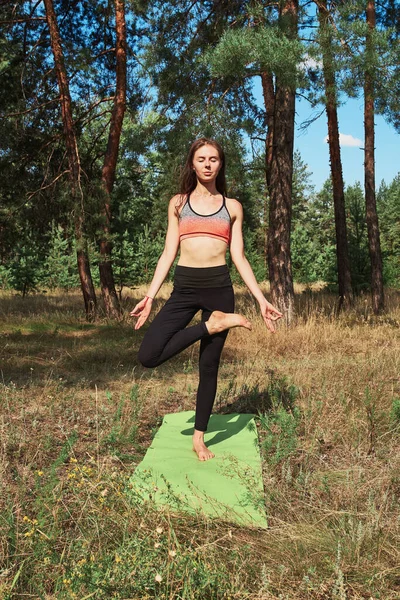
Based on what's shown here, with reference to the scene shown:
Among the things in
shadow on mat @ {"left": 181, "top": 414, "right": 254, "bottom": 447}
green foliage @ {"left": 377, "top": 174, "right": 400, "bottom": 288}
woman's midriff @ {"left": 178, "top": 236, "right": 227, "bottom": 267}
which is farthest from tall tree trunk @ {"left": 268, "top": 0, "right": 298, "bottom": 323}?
green foliage @ {"left": 377, "top": 174, "right": 400, "bottom": 288}

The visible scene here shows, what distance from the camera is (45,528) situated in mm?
2537

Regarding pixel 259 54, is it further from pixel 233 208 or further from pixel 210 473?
pixel 210 473

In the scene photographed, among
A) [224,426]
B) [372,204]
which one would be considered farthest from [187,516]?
[372,204]

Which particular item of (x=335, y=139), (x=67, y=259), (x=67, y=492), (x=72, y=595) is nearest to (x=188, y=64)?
(x=335, y=139)

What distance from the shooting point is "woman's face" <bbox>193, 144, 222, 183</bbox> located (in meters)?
3.57

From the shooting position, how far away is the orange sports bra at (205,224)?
11.8 feet

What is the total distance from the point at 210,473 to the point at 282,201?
6351mm

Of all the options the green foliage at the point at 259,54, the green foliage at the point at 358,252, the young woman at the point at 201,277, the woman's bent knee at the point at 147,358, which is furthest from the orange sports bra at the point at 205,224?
the green foliage at the point at 358,252

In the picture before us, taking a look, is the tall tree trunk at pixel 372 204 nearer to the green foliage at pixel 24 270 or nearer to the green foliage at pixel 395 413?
the green foliage at pixel 395 413

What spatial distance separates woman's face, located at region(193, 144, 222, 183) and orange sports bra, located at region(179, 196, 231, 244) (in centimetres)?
22

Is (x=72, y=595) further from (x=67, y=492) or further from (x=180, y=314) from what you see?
(x=180, y=314)

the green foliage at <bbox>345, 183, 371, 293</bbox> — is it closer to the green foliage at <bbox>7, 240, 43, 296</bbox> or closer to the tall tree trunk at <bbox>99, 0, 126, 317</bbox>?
the tall tree trunk at <bbox>99, 0, 126, 317</bbox>

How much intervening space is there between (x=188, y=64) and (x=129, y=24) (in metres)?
3.93

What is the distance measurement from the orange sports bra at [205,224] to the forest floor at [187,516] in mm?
1479
